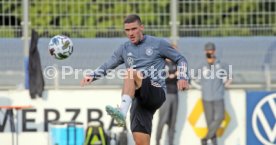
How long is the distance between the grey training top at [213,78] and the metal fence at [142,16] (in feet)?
2.02

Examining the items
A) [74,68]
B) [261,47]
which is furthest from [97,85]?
[261,47]

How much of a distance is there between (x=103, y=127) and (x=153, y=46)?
5312 millimetres

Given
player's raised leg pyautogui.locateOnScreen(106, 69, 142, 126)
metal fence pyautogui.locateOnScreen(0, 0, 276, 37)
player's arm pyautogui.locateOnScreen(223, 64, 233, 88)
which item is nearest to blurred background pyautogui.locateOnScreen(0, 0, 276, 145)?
metal fence pyautogui.locateOnScreen(0, 0, 276, 37)

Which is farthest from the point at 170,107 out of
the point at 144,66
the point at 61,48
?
the point at 144,66

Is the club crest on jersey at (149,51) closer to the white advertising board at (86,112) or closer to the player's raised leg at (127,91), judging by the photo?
the player's raised leg at (127,91)

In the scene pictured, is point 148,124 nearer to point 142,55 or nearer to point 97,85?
point 142,55

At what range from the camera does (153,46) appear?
10.3m

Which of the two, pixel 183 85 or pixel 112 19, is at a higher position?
pixel 112 19

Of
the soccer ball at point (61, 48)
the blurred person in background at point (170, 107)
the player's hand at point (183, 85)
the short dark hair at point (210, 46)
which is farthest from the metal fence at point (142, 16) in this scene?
the player's hand at point (183, 85)

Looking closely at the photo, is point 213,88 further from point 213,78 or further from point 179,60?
point 179,60

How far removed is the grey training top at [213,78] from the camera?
15336 millimetres

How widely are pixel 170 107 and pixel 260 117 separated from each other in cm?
168

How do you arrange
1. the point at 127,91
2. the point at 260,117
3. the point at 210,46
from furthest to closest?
the point at 260,117
the point at 210,46
the point at 127,91

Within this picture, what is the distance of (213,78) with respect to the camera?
607 inches
